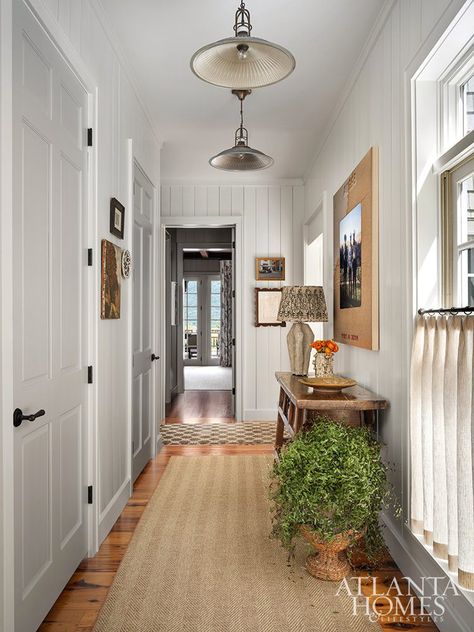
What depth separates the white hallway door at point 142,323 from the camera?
3662 mm

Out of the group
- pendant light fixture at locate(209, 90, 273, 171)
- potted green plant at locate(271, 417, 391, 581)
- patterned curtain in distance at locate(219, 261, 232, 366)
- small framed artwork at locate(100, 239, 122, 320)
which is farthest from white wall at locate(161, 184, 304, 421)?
patterned curtain in distance at locate(219, 261, 232, 366)

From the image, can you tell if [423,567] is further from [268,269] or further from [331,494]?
[268,269]

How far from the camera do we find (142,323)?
12.8ft

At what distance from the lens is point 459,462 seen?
165 cm

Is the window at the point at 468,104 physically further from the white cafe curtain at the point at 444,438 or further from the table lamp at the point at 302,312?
the table lamp at the point at 302,312

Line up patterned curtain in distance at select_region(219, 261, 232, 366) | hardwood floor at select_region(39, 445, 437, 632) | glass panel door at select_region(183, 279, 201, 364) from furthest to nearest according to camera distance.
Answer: glass panel door at select_region(183, 279, 201, 364), patterned curtain in distance at select_region(219, 261, 232, 366), hardwood floor at select_region(39, 445, 437, 632)

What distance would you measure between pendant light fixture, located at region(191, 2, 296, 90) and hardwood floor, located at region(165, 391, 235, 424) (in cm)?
421

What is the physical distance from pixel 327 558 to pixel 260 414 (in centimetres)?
351

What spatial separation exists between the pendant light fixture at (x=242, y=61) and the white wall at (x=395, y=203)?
597 millimetres

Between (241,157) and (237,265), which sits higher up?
(241,157)

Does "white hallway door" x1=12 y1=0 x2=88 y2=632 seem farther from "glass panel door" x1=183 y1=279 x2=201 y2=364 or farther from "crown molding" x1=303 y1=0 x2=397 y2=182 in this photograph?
"glass panel door" x1=183 y1=279 x2=201 y2=364

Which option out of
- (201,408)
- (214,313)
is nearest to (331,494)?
(201,408)

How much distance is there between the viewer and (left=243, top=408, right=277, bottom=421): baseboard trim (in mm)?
5773

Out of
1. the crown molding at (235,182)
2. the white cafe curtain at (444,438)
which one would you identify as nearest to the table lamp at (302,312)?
the white cafe curtain at (444,438)
